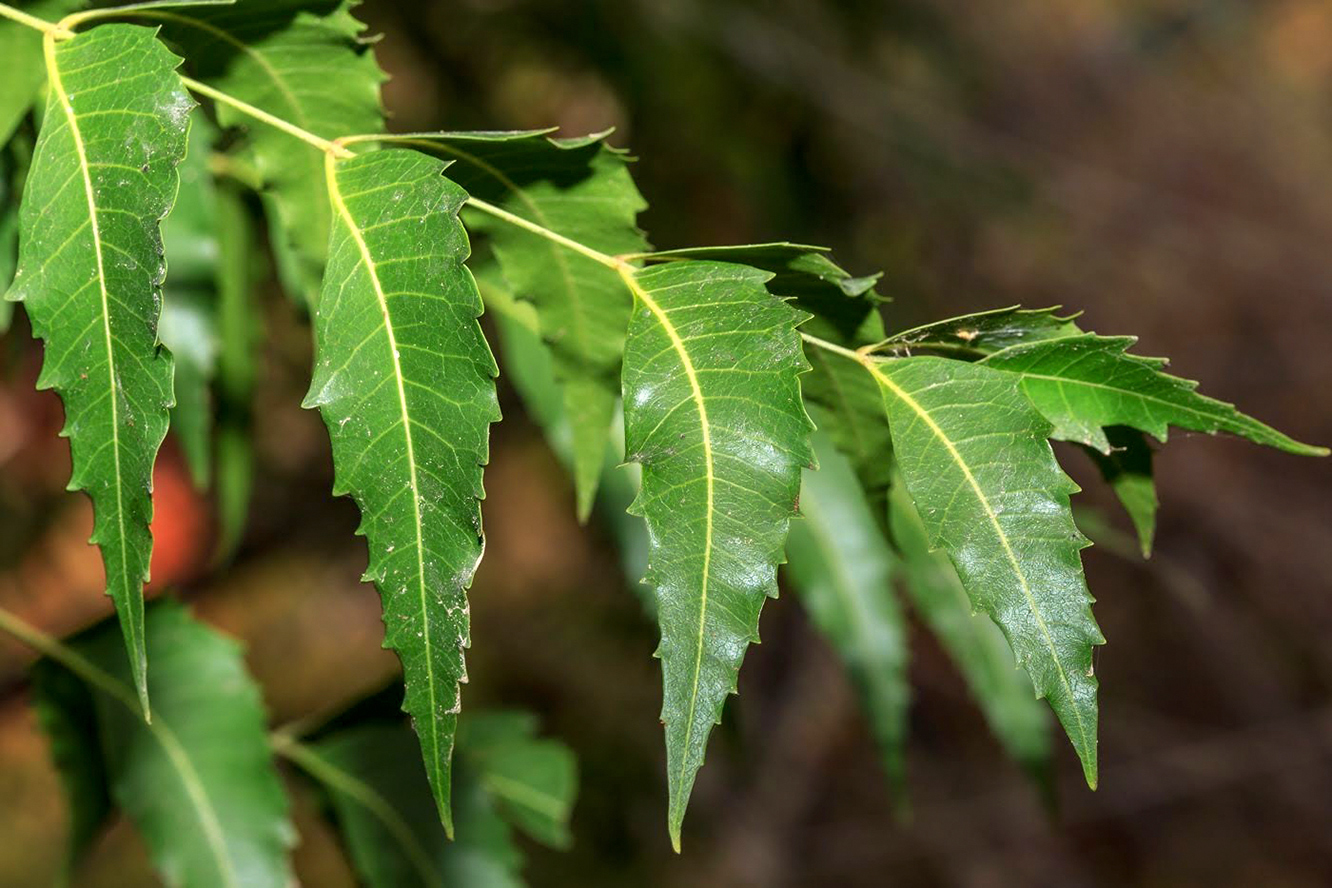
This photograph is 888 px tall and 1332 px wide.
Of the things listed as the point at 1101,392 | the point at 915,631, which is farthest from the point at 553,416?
the point at 915,631

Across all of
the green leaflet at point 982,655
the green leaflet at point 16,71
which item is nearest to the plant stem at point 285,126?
the green leaflet at point 16,71

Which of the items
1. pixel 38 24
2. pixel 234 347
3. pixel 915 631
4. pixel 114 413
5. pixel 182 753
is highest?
pixel 38 24

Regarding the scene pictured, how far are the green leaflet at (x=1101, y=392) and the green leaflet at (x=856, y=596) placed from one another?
1.94 ft

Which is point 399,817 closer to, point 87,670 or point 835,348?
point 87,670

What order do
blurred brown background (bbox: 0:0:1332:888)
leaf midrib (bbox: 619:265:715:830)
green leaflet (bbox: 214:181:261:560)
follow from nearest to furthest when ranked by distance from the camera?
leaf midrib (bbox: 619:265:715:830) < green leaflet (bbox: 214:181:261:560) < blurred brown background (bbox: 0:0:1332:888)

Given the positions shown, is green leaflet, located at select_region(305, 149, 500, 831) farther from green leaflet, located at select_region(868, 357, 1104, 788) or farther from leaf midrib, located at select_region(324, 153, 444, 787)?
green leaflet, located at select_region(868, 357, 1104, 788)

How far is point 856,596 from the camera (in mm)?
1224

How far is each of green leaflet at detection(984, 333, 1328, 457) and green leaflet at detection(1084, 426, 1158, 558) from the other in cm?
5

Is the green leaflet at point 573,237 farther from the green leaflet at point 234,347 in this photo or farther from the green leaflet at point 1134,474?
the green leaflet at point 234,347

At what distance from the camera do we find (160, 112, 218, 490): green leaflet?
99 cm

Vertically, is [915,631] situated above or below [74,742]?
below

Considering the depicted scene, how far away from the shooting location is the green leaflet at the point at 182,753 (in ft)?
3.11

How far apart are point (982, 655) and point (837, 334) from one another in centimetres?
69

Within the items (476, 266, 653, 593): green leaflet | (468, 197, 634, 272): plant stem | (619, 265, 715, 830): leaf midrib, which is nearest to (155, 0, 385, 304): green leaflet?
(468, 197, 634, 272): plant stem
